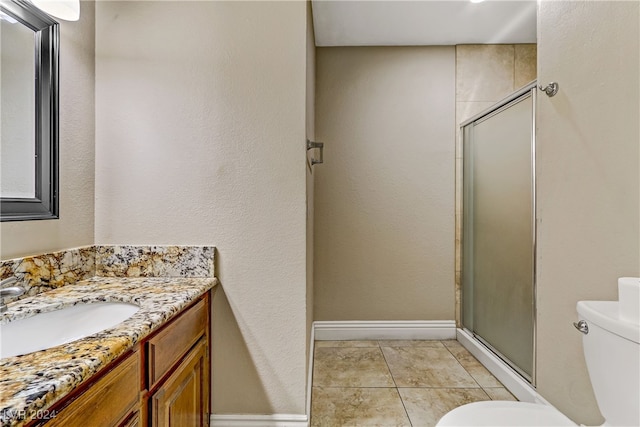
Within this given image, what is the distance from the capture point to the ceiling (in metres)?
2.25

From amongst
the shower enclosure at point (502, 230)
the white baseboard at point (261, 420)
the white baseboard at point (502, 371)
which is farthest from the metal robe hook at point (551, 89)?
the white baseboard at point (261, 420)

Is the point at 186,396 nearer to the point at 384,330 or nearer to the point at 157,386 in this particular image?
the point at 157,386

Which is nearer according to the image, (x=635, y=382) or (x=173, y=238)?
(x=635, y=382)

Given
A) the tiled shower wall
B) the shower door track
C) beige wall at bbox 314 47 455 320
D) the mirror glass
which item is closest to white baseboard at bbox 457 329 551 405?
the shower door track

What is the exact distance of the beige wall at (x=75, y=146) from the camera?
133cm

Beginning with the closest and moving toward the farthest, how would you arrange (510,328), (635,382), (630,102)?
(635,382)
(630,102)
(510,328)

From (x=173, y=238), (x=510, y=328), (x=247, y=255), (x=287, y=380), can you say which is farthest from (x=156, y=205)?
(x=510, y=328)

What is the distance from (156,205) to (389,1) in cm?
196

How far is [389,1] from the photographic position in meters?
2.22

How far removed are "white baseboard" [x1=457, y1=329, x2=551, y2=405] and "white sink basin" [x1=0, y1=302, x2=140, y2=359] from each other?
6.50 feet

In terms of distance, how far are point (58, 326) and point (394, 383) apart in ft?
5.83

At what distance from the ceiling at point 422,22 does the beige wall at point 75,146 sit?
144 centimetres

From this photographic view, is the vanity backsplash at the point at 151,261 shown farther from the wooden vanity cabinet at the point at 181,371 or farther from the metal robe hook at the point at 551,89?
the metal robe hook at the point at 551,89

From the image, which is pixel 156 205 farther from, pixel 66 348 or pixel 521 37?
pixel 521 37
